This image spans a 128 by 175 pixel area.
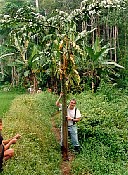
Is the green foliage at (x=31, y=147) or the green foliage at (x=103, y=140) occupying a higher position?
the green foliage at (x=31, y=147)

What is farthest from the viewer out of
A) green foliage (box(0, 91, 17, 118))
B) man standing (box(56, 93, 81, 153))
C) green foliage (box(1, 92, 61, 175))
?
green foliage (box(0, 91, 17, 118))

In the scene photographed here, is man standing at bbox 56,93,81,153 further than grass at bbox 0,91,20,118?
No

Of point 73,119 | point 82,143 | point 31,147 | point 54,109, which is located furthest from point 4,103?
point 31,147

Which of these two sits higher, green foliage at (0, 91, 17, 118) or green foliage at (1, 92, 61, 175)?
green foliage at (1, 92, 61, 175)

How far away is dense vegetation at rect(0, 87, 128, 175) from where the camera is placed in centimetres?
720

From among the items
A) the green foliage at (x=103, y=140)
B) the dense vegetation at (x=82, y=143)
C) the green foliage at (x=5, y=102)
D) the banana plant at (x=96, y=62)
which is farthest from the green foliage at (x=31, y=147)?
the banana plant at (x=96, y=62)

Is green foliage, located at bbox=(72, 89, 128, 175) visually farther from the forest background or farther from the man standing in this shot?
the man standing

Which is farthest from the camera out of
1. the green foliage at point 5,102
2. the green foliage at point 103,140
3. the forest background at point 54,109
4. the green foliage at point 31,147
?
the green foliage at point 5,102

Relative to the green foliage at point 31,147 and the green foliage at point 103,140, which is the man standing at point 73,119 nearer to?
the green foliage at point 103,140

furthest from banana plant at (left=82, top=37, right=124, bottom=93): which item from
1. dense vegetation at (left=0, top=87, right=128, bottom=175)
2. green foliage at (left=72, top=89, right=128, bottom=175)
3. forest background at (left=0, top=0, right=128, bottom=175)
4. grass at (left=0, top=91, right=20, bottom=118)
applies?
dense vegetation at (left=0, top=87, right=128, bottom=175)

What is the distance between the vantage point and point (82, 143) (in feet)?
32.3

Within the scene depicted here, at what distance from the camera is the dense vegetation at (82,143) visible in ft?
23.6

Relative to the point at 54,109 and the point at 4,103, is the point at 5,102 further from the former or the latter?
the point at 54,109

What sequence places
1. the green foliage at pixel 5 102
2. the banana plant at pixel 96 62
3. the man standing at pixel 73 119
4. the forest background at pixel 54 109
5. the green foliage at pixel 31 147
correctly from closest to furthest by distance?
the green foliage at pixel 31 147
the forest background at pixel 54 109
the man standing at pixel 73 119
the green foliage at pixel 5 102
the banana plant at pixel 96 62
